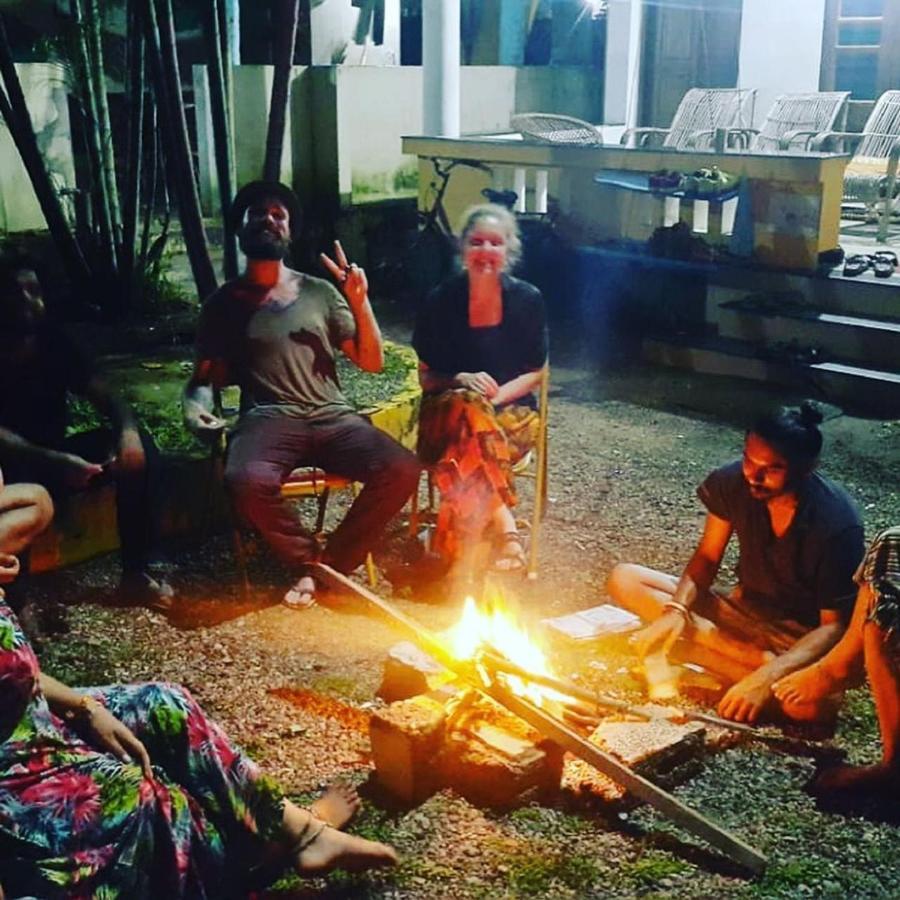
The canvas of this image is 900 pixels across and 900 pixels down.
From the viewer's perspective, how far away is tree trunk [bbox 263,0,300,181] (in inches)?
279

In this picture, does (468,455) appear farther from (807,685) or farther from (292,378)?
(807,685)

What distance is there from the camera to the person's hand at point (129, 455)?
5.11m

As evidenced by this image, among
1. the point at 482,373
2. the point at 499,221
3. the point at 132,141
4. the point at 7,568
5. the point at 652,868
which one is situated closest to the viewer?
the point at 652,868

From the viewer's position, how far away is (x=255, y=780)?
320 centimetres

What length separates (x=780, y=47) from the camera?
13875mm

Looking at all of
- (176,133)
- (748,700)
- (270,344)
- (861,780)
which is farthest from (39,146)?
(861,780)

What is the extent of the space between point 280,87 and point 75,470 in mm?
3214

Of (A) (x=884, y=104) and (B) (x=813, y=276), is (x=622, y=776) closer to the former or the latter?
(B) (x=813, y=276)

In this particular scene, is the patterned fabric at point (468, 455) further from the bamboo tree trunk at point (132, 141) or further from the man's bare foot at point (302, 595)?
the bamboo tree trunk at point (132, 141)

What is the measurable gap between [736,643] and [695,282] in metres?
5.71

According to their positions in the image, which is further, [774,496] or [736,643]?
[736,643]

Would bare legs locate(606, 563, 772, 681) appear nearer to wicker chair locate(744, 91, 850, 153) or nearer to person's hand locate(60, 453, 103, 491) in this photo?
person's hand locate(60, 453, 103, 491)

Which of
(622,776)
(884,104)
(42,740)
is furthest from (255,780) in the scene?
(884,104)

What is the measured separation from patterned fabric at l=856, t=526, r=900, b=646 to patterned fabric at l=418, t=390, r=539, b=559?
2.19m
